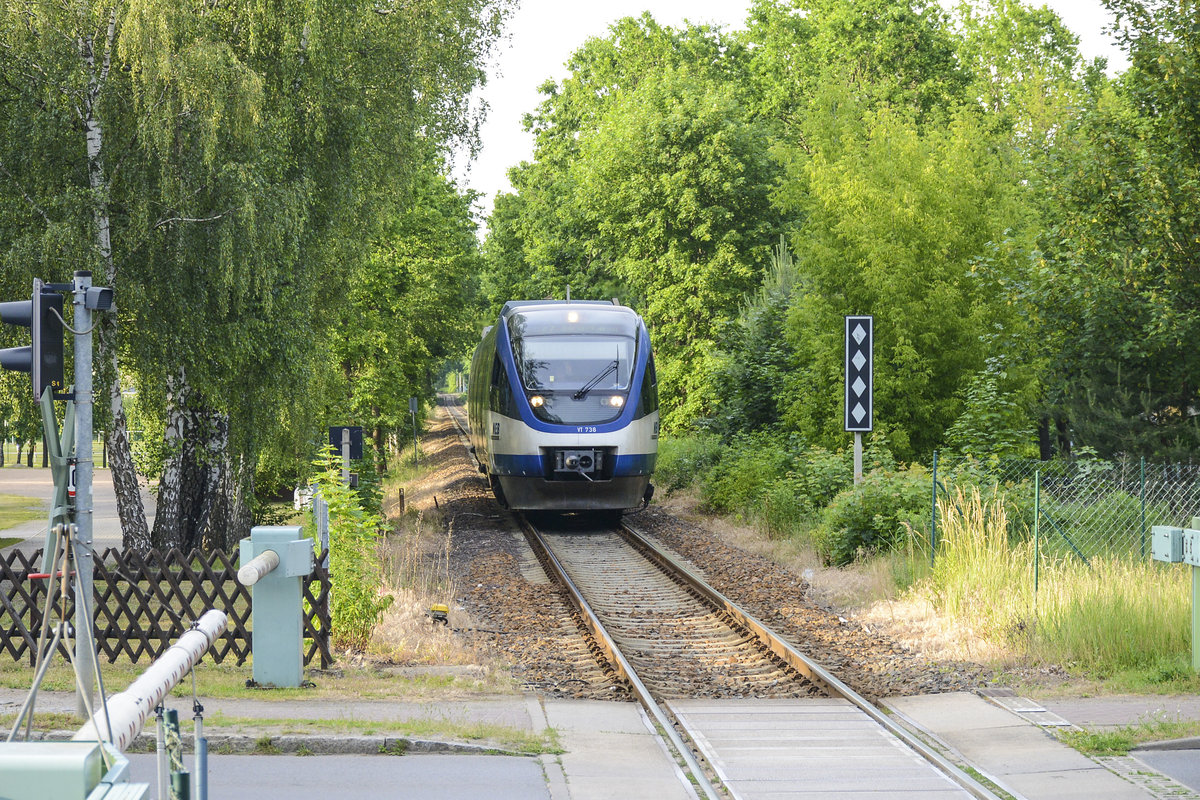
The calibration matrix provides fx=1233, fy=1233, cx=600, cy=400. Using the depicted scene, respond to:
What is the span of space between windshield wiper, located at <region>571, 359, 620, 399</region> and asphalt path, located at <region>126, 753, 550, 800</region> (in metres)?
12.6

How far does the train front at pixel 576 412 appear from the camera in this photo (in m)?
19.7

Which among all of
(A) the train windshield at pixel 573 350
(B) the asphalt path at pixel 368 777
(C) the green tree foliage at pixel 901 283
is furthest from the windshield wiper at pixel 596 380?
(B) the asphalt path at pixel 368 777

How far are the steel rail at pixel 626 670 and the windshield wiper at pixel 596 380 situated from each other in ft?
9.13

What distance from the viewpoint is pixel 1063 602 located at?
1055cm

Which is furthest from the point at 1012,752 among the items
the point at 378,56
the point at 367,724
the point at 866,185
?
the point at 866,185

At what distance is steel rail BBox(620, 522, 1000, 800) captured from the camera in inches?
284

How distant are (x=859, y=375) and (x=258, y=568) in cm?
968

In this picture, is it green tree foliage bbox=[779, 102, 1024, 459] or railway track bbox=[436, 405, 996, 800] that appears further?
green tree foliage bbox=[779, 102, 1024, 459]

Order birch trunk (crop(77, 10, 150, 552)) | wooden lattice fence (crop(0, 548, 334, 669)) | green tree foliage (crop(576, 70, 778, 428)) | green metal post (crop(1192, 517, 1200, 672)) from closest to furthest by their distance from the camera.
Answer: green metal post (crop(1192, 517, 1200, 672)) → wooden lattice fence (crop(0, 548, 334, 669)) → birch trunk (crop(77, 10, 150, 552)) → green tree foliage (crop(576, 70, 778, 428))

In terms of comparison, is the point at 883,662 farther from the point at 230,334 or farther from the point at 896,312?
the point at 896,312

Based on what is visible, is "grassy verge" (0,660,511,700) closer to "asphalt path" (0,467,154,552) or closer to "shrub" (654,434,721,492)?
"asphalt path" (0,467,154,552)

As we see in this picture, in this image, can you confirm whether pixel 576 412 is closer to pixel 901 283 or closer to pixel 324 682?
pixel 901 283

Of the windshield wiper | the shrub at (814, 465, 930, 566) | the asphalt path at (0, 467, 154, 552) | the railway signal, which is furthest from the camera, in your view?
the asphalt path at (0, 467, 154, 552)

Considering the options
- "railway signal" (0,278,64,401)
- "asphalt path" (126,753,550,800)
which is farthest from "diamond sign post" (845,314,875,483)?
"railway signal" (0,278,64,401)
